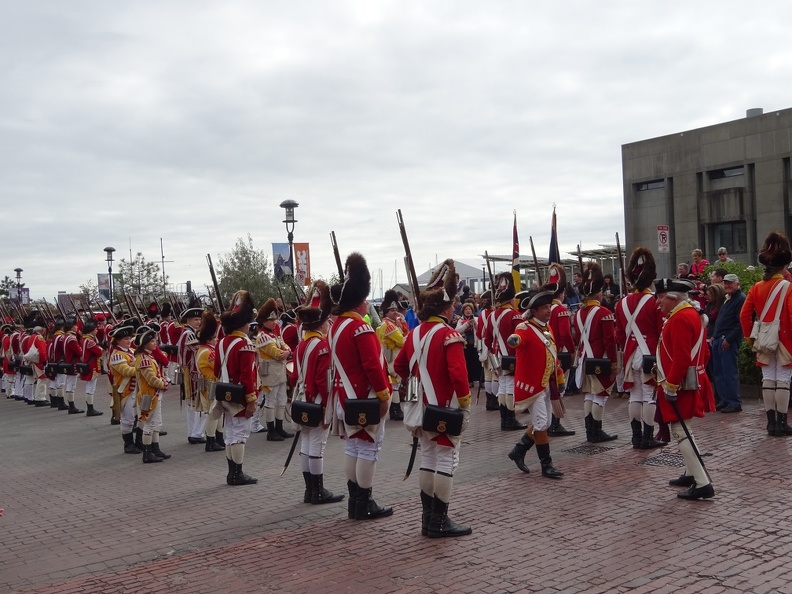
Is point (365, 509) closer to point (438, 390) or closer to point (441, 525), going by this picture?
point (441, 525)

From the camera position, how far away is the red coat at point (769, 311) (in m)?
9.93

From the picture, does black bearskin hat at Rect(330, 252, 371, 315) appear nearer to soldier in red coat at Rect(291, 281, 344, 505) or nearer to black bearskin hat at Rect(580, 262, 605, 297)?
soldier in red coat at Rect(291, 281, 344, 505)

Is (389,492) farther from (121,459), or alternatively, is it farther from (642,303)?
(121,459)

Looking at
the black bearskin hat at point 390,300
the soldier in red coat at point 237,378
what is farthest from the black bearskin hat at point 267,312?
the soldier in red coat at point 237,378

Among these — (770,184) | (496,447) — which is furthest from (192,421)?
(770,184)

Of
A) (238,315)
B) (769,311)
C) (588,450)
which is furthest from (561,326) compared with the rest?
(238,315)

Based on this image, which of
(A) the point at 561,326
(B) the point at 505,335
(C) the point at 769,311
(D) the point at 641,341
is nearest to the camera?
(D) the point at 641,341

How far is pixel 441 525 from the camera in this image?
6.57 meters

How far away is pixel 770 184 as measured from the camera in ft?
112

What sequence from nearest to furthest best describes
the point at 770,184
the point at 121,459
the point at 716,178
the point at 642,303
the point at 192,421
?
the point at 642,303, the point at 121,459, the point at 192,421, the point at 770,184, the point at 716,178

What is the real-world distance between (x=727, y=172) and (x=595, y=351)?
29.5 metres

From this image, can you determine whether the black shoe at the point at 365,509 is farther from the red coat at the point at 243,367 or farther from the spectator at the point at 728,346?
the spectator at the point at 728,346

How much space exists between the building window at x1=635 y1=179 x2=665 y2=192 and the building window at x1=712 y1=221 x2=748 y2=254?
3458 mm

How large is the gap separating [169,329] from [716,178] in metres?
28.4
